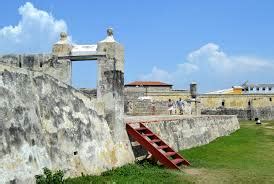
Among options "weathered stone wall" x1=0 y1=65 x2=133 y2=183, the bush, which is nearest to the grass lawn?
the bush

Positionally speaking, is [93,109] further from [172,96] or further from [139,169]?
[172,96]

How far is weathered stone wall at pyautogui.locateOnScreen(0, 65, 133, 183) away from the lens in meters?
8.77

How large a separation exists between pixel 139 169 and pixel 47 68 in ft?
15.4

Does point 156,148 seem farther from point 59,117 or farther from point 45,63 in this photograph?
point 45,63

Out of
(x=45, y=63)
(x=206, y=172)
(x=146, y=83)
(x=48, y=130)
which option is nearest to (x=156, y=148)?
(x=206, y=172)

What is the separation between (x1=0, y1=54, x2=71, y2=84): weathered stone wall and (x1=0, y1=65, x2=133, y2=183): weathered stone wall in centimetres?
203

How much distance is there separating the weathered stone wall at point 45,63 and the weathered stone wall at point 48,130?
2.03m

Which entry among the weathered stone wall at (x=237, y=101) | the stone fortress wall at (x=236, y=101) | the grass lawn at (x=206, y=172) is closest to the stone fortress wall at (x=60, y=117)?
the grass lawn at (x=206, y=172)

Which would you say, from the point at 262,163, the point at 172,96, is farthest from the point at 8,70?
the point at 172,96

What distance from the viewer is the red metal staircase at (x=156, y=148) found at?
13.4m

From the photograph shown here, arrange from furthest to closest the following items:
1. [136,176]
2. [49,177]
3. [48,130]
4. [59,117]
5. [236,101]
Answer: [236,101] < [136,176] < [59,117] < [48,130] < [49,177]

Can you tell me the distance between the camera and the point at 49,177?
912 cm

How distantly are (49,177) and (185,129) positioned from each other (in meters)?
13.2

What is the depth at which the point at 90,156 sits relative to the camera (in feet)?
37.8
